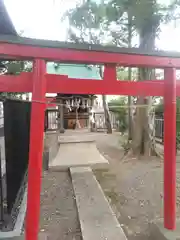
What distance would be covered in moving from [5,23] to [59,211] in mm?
2942

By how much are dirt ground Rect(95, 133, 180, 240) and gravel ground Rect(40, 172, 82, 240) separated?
2.31ft

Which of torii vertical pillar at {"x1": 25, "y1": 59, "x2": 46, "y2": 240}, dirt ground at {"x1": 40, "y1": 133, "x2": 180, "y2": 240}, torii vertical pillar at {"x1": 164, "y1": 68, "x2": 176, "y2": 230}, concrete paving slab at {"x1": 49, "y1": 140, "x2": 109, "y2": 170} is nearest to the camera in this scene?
torii vertical pillar at {"x1": 25, "y1": 59, "x2": 46, "y2": 240}

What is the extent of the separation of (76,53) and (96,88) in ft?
1.32

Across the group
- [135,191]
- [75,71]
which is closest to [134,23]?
[135,191]

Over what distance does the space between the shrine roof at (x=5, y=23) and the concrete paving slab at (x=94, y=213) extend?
2.41 meters

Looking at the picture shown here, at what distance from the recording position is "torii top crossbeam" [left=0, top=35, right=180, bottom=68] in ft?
8.16

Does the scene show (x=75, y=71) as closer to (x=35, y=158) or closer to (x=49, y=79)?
(x=49, y=79)

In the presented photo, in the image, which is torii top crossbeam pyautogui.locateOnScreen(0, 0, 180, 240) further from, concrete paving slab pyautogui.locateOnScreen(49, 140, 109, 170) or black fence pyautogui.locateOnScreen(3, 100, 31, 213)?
concrete paving slab pyautogui.locateOnScreen(49, 140, 109, 170)

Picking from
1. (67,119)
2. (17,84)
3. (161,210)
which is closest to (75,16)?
(17,84)

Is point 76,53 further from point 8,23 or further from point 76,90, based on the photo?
point 8,23

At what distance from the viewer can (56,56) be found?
2.61 meters

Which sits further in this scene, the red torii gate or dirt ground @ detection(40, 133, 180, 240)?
dirt ground @ detection(40, 133, 180, 240)

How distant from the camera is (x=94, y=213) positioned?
12.9 ft

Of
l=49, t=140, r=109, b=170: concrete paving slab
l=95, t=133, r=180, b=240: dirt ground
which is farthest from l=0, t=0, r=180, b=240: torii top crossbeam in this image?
l=49, t=140, r=109, b=170: concrete paving slab
